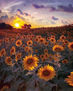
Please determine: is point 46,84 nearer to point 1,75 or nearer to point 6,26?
point 1,75

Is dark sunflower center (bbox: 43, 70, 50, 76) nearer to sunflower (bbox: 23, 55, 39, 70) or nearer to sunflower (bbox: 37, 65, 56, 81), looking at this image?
sunflower (bbox: 37, 65, 56, 81)

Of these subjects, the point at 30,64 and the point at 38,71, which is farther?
the point at 30,64

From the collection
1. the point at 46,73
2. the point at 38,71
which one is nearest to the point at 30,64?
the point at 38,71

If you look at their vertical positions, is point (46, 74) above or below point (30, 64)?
below

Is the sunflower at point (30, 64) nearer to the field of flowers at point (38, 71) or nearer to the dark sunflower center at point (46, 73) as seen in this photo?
the field of flowers at point (38, 71)

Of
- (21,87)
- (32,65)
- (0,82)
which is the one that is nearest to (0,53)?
(0,82)

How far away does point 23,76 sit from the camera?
3.01m

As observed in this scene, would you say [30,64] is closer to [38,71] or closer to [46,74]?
[38,71]

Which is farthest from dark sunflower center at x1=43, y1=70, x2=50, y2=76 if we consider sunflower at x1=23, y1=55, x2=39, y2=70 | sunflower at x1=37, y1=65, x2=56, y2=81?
sunflower at x1=23, y1=55, x2=39, y2=70

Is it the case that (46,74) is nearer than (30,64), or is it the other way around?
(46,74)

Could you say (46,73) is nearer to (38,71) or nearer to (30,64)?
(38,71)

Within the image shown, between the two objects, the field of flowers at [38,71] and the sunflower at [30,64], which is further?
the sunflower at [30,64]

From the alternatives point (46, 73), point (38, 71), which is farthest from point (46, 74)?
point (38, 71)

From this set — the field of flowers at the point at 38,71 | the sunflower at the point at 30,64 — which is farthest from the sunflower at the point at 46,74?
the sunflower at the point at 30,64
